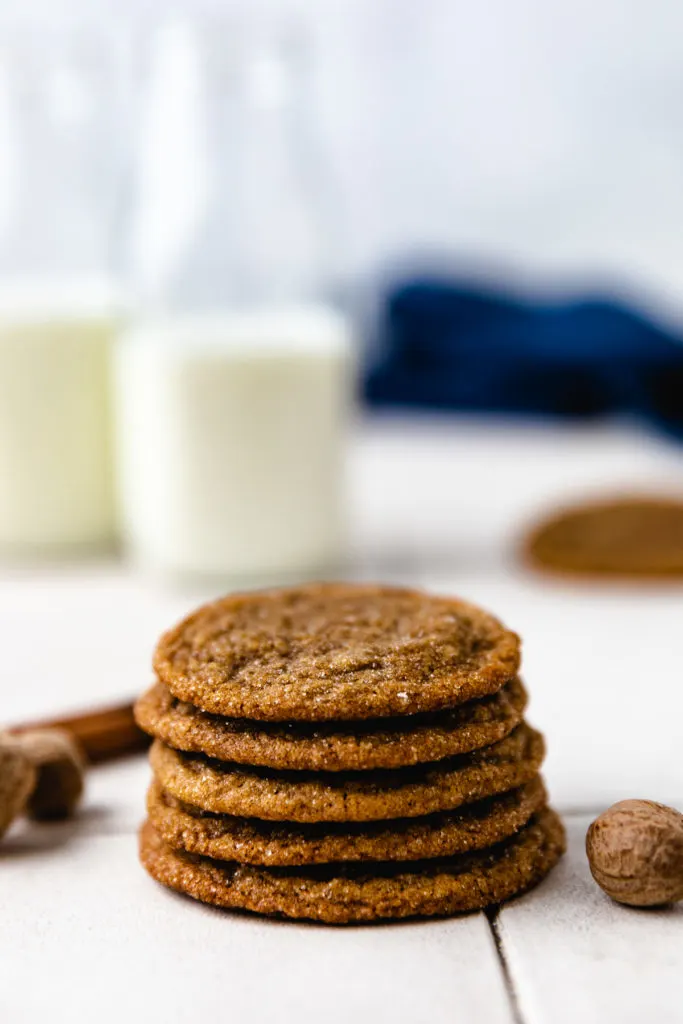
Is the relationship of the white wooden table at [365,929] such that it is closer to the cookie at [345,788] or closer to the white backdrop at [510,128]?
the cookie at [345,788]

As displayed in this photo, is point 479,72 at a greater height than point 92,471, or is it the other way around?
point 479,72

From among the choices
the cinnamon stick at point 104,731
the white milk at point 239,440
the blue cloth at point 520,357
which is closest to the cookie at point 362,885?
the cinnamon stick at point 104,731

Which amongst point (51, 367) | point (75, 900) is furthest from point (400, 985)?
point (51, 367)

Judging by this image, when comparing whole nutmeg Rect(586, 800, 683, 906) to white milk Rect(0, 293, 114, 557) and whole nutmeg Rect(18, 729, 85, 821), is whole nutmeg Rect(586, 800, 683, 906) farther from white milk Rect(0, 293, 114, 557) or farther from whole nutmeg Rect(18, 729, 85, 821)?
white milk Rect(0, 293, 114, 557)

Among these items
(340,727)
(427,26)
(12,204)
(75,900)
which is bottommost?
(75,900)

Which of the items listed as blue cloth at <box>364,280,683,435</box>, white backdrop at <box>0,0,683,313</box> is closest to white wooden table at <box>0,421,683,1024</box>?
blue cloth at <box>364,280,683,435</box>

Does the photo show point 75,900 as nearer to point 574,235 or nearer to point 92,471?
point 92,471

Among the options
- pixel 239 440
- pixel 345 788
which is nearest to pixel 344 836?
pixel 345 788
